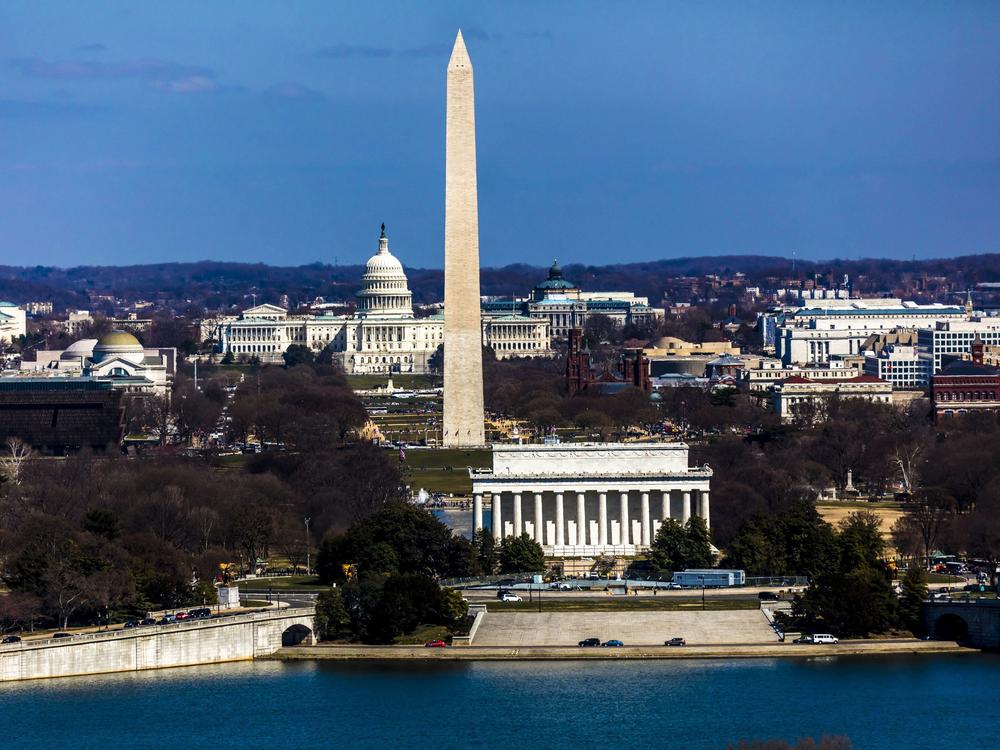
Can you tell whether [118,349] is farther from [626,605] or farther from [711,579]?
[626,605]

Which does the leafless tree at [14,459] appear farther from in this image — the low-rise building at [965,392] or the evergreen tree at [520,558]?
the low-rise building at [965,392]

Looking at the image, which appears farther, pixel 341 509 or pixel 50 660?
pixel 341 509

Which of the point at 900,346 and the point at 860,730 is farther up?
the point at 900,346

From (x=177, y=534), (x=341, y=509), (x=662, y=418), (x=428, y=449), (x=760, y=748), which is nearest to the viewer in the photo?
(x=760, y=748)

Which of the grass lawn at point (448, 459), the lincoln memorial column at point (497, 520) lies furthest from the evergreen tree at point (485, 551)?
the grass lawn at point (448, 459)

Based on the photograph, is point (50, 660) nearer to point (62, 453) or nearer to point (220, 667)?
point (220, 667)

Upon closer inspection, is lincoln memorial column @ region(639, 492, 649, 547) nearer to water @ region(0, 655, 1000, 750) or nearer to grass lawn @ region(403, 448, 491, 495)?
grass lawn @ region(403, 448, 491, 495)

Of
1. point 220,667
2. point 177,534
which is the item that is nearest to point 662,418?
point 177,534
